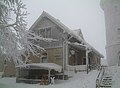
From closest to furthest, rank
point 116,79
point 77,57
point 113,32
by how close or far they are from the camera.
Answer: point 116,79 → point 113,32 → point 77,57

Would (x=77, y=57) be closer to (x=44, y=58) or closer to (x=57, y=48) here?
(x=57, y=48)

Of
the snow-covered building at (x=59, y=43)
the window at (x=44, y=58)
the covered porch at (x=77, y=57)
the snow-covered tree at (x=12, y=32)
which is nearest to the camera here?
the snow-covered tree at (x=12, y=32)

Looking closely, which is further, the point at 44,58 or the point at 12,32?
the point at 44,58

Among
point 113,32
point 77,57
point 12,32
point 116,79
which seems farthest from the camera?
point 77,57

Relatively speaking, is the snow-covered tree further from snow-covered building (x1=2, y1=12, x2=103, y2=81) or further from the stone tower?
the stone tower

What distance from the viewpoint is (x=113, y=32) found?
96.9ft

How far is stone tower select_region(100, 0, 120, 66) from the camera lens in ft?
95.0

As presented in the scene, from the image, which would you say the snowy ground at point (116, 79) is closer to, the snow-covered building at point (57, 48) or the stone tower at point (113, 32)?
the snow-covered building at point (57, 48)

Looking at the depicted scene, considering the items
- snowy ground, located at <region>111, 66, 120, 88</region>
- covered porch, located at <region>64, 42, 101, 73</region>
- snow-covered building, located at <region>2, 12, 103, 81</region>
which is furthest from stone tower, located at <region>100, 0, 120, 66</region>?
snowy ground, located at <region>111, 66, 120, 88</region>

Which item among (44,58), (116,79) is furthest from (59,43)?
(116,79)

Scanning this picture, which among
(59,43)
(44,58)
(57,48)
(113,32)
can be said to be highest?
(113,32)

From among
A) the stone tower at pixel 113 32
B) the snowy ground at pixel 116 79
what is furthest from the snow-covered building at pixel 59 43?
the snowy ground at pixel 116 79

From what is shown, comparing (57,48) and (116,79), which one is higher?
(57,48)

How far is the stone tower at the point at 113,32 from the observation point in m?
29.0
